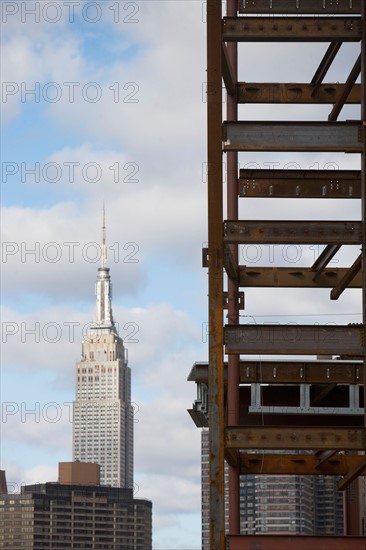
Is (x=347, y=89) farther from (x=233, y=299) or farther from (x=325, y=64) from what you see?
(x=233, y=299)

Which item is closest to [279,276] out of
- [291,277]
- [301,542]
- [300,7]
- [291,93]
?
[291,277]

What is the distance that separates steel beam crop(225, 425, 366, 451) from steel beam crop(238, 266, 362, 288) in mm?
8536

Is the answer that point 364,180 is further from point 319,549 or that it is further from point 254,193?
point 319,549

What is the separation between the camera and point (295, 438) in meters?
36.2

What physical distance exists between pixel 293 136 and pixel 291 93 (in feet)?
18.6

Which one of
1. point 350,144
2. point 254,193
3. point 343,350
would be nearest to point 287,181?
point 254,193

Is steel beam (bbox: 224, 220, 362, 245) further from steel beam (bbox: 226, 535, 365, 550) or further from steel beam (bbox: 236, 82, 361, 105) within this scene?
steel beam (bbox: 226, 535, 365, 550)

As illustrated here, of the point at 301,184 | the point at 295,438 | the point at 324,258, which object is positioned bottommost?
the point at 295,438

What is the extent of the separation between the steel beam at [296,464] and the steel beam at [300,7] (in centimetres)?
1387

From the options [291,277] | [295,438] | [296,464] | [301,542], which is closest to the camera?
[301,542]

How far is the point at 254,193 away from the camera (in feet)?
147

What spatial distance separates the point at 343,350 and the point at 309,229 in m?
3.57

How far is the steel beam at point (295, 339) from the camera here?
123 ft

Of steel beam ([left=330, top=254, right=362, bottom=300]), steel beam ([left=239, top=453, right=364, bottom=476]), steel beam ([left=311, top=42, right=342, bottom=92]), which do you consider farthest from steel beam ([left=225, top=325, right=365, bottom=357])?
steel beam ([left=311, top=42, right=342, bottom=92])
